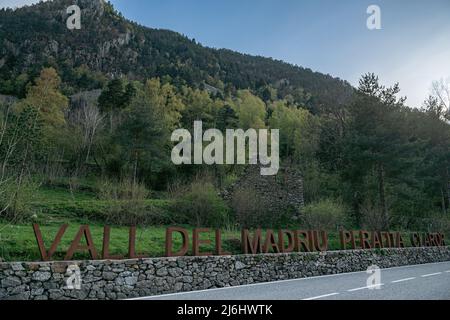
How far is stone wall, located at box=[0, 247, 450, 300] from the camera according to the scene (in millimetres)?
8648

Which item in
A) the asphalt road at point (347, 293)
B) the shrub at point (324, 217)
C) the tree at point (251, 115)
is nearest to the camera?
the asphalt road at point (347, 293)

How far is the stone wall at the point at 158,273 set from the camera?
28.4 feet

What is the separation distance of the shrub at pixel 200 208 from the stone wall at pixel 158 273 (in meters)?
6.57

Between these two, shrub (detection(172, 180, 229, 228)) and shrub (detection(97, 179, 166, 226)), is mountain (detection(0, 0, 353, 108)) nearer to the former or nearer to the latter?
shrub (detection(172, 180, 229, 228))

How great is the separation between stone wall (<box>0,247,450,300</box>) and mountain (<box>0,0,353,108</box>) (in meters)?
52.8

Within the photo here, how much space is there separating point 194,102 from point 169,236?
38.0m

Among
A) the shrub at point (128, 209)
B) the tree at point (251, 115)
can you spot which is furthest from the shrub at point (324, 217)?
the tree at point (251, 115)

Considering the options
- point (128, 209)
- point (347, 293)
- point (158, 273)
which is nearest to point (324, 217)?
point (128, 209)

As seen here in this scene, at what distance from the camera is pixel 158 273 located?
10664mm

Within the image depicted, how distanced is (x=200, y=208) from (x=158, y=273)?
1003 cm

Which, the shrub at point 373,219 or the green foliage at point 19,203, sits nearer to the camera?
the green foliage at point 19,203

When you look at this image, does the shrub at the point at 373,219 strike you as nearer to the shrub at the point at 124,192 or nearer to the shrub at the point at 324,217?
the shrub at the point at 324,217

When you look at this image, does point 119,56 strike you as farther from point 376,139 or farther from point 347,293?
point 347,293

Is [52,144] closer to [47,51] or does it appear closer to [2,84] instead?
[2,84]
